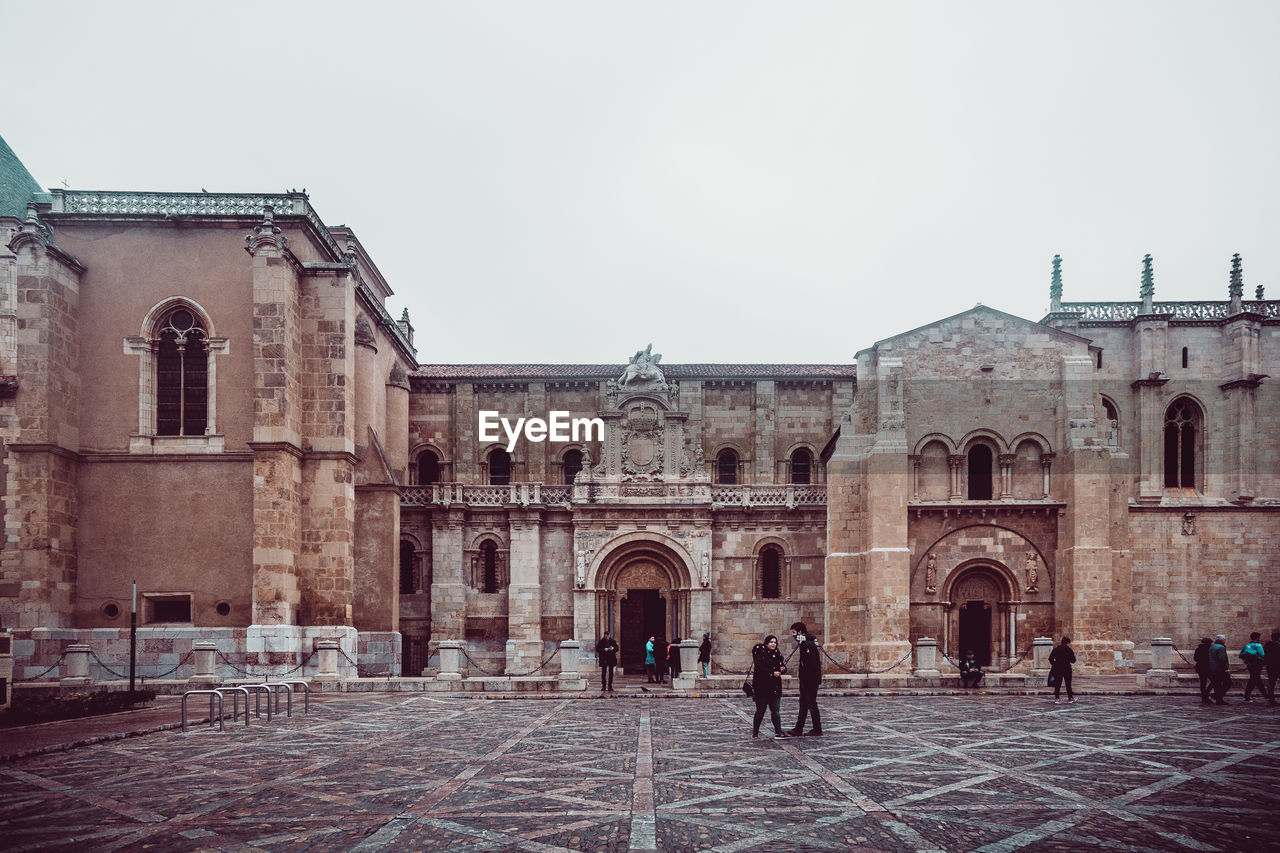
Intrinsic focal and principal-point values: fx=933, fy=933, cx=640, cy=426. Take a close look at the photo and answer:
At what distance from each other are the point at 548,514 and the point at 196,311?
12337mm

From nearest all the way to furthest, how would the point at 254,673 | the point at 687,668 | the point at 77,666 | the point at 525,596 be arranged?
the point at 77,666
the point at 687,668
the point at 254,673
the point at 525,596

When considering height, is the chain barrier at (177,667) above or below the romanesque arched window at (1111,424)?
below

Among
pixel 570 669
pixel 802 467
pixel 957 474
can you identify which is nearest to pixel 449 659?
pixel 570 669

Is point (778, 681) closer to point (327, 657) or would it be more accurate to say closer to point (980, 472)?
point (327, 657)

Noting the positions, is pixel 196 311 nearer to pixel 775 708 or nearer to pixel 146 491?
pixel 146 491

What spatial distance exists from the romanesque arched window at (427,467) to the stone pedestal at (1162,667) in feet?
76.9

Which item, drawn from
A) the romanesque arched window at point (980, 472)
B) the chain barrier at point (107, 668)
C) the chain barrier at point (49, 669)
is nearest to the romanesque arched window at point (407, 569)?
the chain barrier at point (107, 668)

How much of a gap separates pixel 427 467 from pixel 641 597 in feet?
30.9

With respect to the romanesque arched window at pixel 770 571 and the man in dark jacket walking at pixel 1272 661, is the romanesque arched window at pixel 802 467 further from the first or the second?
the man in dark jacket walking at pixel 1272 661

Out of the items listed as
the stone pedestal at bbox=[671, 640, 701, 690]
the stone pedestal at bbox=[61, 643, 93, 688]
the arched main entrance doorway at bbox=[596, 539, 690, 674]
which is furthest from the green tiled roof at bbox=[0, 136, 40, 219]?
the stone pedestal at bbox=[671, 640, 701, 690]

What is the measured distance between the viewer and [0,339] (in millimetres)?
24844

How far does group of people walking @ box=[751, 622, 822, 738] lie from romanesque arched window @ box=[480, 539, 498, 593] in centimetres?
1826

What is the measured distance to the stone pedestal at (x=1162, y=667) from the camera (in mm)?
23141

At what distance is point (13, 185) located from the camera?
34.8 metres
